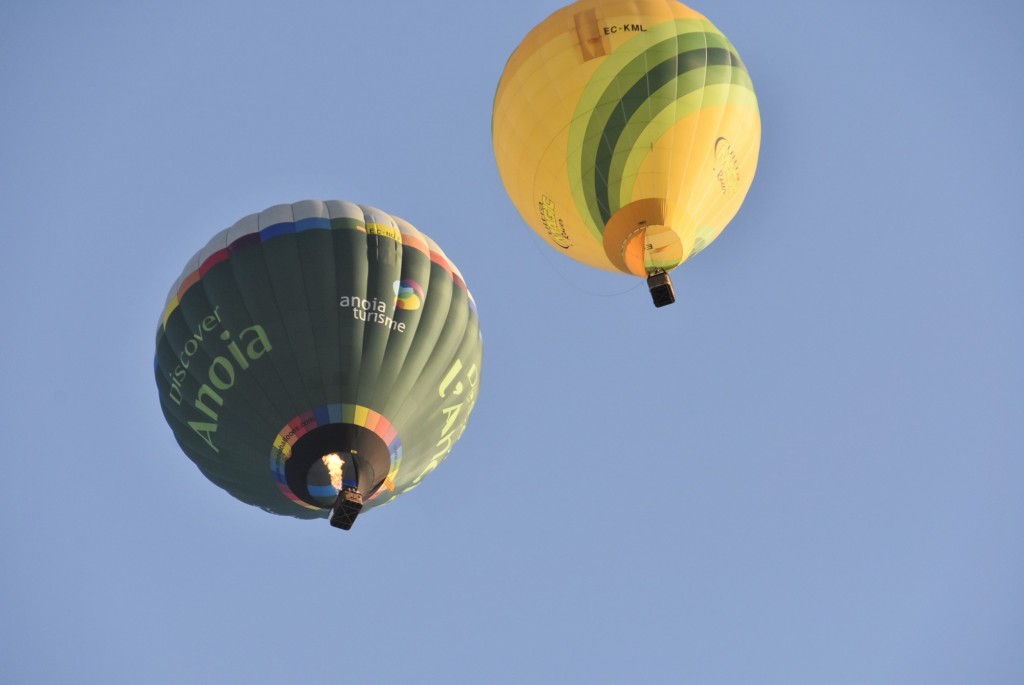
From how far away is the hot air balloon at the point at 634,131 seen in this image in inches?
505

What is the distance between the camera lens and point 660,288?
43.3ft

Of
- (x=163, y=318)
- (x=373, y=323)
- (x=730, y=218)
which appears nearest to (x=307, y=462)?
(x=373, y=323)

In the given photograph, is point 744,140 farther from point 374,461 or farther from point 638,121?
point 374,461

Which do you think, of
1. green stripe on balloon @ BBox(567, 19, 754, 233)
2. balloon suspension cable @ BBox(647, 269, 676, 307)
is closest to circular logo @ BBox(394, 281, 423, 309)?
green stripe on balloon @ BBox(567, 19, 754, 233)

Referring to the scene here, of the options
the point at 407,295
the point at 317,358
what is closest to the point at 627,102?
the point at 407,295

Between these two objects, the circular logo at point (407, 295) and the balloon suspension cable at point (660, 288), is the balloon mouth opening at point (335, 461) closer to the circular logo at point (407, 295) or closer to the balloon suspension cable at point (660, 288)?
the circular logo at point (407, 295)

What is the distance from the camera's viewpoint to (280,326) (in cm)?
1244

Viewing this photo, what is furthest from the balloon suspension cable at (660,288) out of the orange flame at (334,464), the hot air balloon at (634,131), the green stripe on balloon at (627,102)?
the orange flame at (334,464)

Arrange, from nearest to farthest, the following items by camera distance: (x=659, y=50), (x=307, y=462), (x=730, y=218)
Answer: (x=307, y=462), (x=659, y=50), (x=730, y=218)

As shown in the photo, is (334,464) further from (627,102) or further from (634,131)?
(627,102)

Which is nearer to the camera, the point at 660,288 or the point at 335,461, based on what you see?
the point at 335,461

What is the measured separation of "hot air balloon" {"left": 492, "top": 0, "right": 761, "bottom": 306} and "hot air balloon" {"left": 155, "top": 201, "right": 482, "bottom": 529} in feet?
4.98

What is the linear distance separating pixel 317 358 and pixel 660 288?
3.48 metres

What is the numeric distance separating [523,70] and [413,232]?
2051mm
